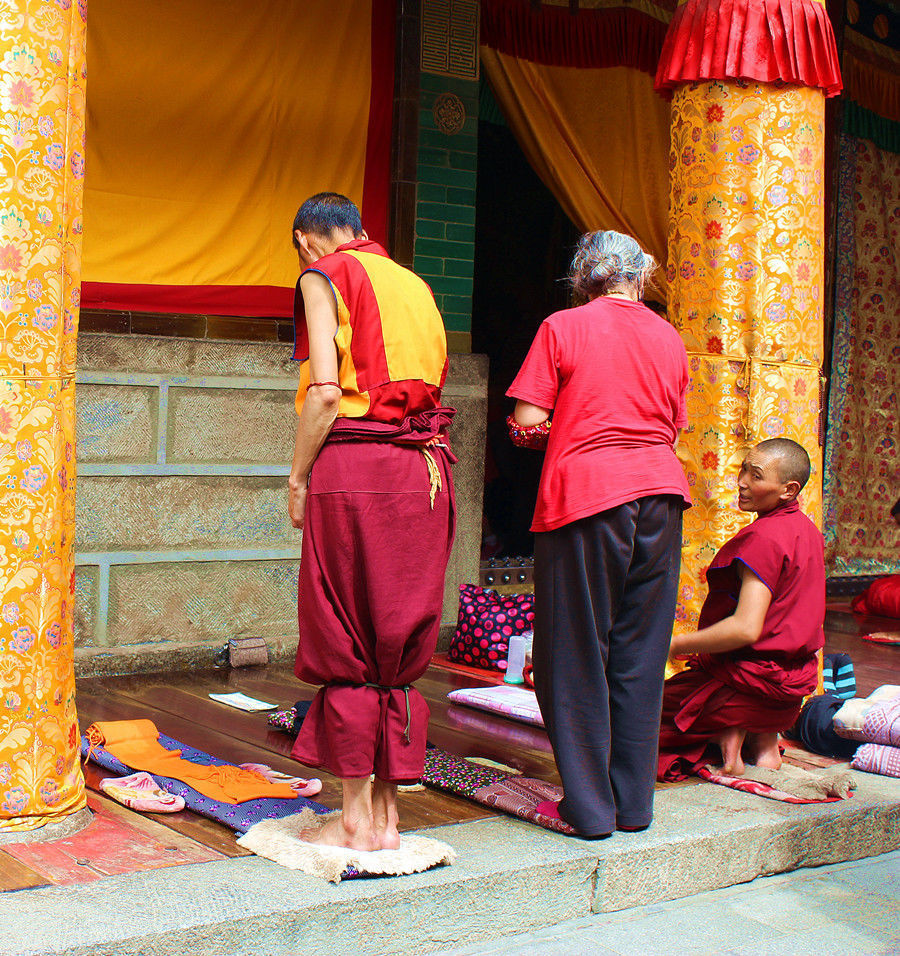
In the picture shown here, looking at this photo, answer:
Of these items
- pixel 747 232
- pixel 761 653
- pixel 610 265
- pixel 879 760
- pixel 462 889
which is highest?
pixel 747 232

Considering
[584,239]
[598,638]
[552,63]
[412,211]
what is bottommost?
[598,638]

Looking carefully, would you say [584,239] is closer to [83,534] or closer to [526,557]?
[83,534]

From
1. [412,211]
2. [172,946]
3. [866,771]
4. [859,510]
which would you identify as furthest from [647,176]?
[172,946]

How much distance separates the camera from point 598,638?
3.47 m

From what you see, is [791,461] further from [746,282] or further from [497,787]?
[497,787]

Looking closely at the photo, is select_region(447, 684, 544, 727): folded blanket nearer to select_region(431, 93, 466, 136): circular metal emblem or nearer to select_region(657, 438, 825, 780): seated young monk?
select_region(657, 438, 825, 780): seated young monk

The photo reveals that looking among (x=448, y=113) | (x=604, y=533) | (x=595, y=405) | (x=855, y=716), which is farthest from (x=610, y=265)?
(x=448, y=113)

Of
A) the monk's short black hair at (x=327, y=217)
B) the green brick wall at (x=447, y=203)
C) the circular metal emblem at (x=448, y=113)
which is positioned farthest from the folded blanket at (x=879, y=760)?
the circular metal emblem at (x=448, y=113)

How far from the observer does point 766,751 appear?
14.0 feet

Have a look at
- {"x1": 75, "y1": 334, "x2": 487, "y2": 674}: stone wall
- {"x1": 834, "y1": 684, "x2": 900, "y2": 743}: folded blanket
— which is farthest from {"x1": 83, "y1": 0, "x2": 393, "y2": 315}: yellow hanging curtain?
{"x1": 834, "y1": 684, "x2": 900, "y2": 743}: folded blanket

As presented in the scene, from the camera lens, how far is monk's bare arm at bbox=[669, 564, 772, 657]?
397cm

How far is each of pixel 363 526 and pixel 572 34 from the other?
466 cm

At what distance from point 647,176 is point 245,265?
2.55 meters

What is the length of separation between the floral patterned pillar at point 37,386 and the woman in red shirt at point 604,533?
1.21 meters
